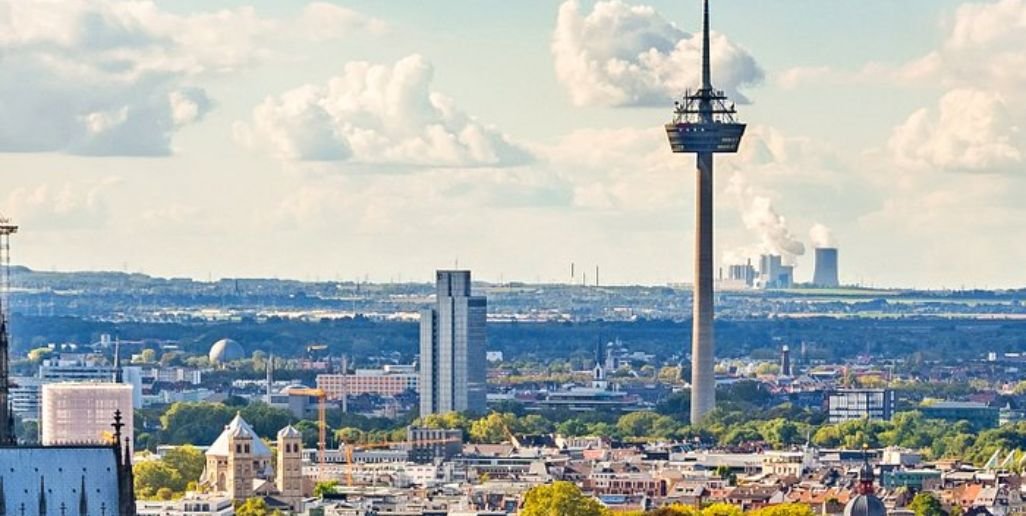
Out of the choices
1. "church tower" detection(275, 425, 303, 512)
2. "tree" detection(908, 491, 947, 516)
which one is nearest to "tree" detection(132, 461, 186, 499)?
"church tower" detection(275, 425, 303, 512)

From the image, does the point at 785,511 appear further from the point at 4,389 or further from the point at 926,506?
the point at 4,389

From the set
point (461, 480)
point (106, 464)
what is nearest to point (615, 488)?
point (461, 480)

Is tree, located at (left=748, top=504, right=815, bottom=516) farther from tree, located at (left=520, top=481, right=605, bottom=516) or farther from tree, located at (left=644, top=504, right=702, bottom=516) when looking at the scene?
tree, located at (left=520, top=481, right=605, bottom=516)

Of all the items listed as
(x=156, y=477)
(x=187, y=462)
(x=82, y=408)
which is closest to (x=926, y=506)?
(x=156, y=477)

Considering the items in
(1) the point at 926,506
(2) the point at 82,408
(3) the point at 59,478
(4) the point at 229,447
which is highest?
(2) the point at 82,408

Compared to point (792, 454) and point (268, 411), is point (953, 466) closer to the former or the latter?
point (792, 454)
